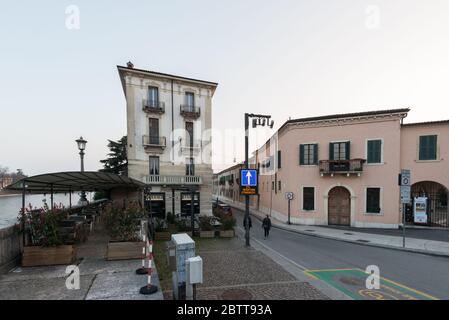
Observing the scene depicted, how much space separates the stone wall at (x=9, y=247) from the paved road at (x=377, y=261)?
961cm

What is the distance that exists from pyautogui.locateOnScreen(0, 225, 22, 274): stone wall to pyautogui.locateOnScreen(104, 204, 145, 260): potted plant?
2432mm

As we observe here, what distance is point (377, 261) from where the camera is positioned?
29.1 feet

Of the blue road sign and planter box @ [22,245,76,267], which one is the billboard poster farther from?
planter box @ [22,245,76,267]

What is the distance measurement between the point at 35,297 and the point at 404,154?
22707 millimetres

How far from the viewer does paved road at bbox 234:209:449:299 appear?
6.70 metres

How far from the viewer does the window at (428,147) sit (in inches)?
620

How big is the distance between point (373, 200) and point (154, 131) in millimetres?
20791

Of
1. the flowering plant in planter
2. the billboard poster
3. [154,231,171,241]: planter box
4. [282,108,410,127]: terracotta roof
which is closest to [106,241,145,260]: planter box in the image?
the flowering plant in planter

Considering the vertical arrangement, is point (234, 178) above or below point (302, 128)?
below

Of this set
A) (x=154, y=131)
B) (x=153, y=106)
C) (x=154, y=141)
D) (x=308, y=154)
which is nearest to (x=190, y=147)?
(x=154, y=141)

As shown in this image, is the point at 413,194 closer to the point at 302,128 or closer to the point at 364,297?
the point at 302,128

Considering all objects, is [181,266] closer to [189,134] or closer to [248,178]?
[248,178]

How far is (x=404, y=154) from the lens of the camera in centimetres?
1647
